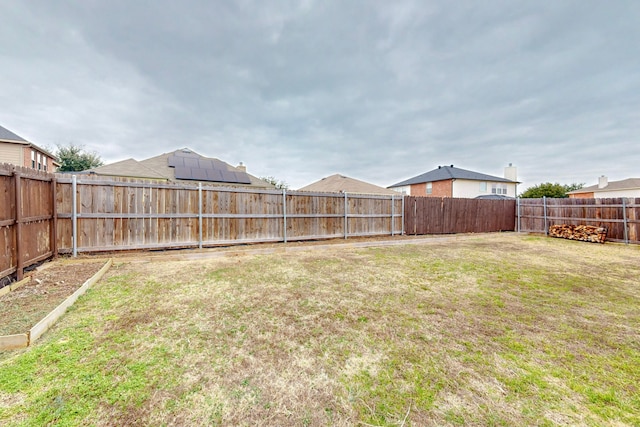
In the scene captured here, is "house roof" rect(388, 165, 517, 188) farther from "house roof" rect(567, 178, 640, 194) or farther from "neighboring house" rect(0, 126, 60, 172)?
"neighboring house" rect(0, 126, 60, 172)

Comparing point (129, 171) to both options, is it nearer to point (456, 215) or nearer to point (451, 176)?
point (456, 215)

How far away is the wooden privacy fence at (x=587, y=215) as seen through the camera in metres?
9.23

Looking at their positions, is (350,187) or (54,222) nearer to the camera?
(54,222)

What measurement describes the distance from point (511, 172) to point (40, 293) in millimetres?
35663

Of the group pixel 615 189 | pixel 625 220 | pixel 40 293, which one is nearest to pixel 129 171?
pixel 40 293

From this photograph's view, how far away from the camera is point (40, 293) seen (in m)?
3.29

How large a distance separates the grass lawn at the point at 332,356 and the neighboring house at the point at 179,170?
36.2 ft

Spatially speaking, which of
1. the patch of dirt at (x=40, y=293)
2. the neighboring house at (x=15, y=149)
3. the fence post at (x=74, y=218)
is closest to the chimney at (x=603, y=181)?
the patch of dirt at (x=40, y=293)

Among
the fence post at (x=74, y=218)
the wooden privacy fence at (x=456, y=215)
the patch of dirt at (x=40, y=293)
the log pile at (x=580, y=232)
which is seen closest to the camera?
the patch of dirt at (x=40, y=293)

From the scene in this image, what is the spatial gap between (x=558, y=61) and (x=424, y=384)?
1508 cm

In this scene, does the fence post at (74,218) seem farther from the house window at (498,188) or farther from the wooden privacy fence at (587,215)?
the house window at (498,188)

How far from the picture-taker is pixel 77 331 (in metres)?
2.49

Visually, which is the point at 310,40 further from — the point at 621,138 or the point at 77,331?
the point at 621,138

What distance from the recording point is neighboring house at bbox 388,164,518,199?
24609mm
